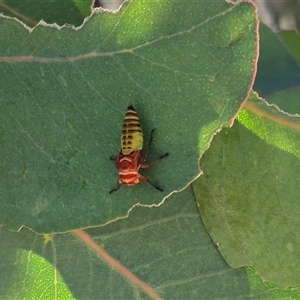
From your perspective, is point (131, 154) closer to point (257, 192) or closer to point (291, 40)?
point (257, 192)

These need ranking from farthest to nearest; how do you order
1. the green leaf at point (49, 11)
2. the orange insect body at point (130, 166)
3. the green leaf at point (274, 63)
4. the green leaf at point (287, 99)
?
the green leaf at point (274, 63) → the green leaf at point (287, 99) → the green leaf at point (49, 11) → the orange insect body at point (130, 166)

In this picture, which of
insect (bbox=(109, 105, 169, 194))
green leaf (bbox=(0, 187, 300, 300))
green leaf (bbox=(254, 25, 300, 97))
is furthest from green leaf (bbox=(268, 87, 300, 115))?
insect (bbox=(109, 105, 169, 194))

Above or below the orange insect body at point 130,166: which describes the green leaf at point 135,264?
below

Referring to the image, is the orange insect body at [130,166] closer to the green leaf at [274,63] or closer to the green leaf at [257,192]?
the green leaf at [257,192]

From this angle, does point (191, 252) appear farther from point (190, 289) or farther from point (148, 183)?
point (148, 183)

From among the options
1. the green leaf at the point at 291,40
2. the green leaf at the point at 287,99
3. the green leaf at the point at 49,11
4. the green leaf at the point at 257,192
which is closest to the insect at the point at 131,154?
the green leaf at the point at 257,192

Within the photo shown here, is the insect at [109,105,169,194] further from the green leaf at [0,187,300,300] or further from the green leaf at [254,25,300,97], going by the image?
the green leaf at [254,25,300,97]

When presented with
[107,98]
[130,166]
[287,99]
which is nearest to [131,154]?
[130,166]
